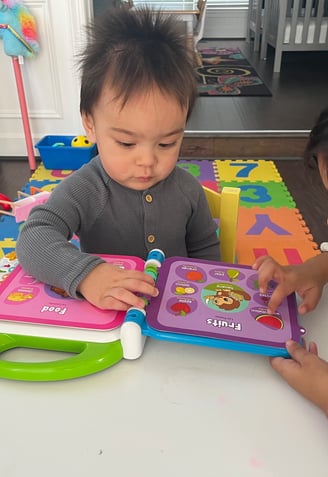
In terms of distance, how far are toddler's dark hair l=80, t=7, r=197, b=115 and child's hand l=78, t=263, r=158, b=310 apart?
24 cm

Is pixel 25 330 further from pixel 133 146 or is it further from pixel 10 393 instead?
pixel 133 146

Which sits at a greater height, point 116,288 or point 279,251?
point 116,288

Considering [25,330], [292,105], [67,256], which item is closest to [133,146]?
[67,256]

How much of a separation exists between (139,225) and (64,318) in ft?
1.14

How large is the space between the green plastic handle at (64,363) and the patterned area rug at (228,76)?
2.57m

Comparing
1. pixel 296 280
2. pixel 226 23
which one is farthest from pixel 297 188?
pixel 226 23

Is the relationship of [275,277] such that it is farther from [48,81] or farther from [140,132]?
[48,81]

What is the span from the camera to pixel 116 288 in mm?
505

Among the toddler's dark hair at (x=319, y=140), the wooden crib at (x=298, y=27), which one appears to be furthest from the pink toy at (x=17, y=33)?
the wooden crib at (x=298, y=27)

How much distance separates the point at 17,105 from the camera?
7.39ft

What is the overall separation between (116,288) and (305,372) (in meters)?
0.22

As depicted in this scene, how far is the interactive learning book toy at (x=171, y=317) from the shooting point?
47 cm

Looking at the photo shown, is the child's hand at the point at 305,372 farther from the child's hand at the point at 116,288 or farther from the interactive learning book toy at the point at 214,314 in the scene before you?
the child's hand at the point at 116,288

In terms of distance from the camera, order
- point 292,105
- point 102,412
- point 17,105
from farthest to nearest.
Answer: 1. point 292,105
2. point 17,105
3. point 102,412
